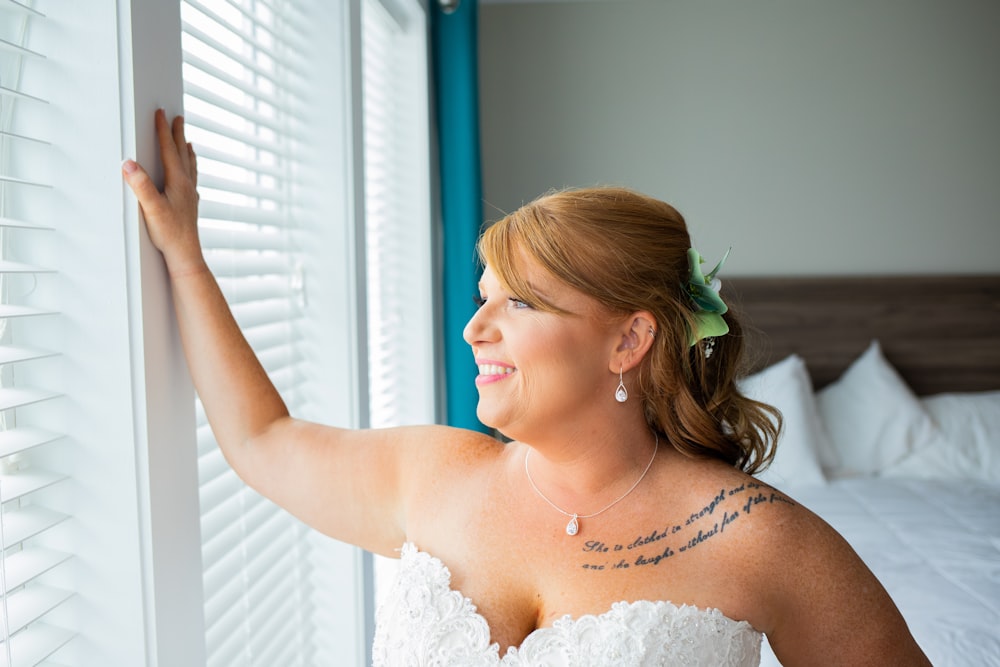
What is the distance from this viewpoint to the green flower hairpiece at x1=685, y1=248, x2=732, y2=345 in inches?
50.6

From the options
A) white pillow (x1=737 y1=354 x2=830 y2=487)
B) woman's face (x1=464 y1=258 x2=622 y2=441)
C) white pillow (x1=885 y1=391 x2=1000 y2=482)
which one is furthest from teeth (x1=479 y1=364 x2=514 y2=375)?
white pillow (x1=885 y1=391 x2=1000 y2=482)

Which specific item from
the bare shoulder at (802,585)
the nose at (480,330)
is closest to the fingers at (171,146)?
the nose at (480,330)

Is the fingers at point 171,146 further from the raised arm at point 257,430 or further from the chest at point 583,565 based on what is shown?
the chest at point 583,565

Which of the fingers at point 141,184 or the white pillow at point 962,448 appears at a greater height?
the fingers at point 141,184

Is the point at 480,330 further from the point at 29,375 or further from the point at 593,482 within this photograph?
the point at 29,375

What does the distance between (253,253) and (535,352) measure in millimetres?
733

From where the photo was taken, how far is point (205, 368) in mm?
1183

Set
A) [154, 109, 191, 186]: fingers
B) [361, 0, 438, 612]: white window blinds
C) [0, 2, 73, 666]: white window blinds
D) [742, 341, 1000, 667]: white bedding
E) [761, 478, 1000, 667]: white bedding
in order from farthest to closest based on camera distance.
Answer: [361, 0, 438, 612]: white window blinds → [742, 341, 1000, 667]: white bedding → [761, 478, 1000, 667]: white bedding → [154, 109, 191, 186]: fingers → [0, 2, 73, 666]: white window blinds

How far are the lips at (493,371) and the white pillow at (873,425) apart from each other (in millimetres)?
2514

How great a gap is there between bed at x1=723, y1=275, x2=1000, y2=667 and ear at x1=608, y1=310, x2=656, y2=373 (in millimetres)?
1276

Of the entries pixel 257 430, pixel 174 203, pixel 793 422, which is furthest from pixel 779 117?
pixel 174 203

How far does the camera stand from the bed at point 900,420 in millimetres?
2314

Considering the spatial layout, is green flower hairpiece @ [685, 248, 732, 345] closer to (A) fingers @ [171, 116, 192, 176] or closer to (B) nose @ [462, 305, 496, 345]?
(B) nose @ [462, 305, 496, 345]

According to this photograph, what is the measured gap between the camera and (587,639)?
115cm
